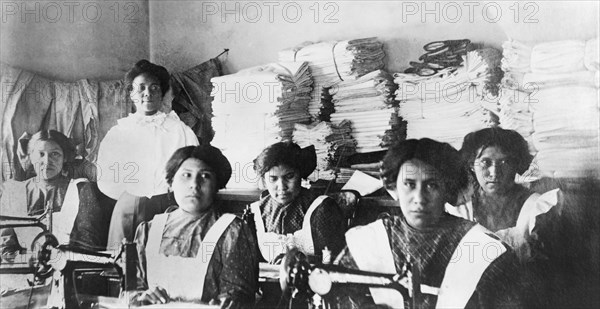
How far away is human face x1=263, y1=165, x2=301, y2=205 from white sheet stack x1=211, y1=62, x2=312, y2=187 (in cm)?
10

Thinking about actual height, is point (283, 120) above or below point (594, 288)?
above

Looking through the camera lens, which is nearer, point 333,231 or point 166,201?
point 333,231

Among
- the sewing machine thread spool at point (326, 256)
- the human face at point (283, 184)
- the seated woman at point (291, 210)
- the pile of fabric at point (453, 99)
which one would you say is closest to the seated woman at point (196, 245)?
the seated woman at point (291, 210)

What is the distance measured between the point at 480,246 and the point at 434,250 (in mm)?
213

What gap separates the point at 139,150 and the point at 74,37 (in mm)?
701

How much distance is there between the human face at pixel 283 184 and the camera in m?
3.24

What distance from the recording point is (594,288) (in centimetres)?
296

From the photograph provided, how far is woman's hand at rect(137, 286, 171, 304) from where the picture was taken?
130 inches

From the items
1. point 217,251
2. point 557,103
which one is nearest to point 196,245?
point 217,251

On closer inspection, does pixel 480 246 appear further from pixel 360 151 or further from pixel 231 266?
pixel 231 266

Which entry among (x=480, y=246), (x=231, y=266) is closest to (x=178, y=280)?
(x=231, y=266)

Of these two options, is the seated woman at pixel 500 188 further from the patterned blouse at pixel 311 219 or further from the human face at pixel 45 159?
the human face at pixel 45 159

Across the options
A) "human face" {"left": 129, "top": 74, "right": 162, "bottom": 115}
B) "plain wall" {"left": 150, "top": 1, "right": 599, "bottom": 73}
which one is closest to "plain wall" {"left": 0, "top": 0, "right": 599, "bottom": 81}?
"plain wall" {"left": 150, "top": 1, "right": 599, "bottom": 73}

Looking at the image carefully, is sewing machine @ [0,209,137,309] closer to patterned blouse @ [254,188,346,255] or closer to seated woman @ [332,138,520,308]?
patterned blouse @ [254,188,346,255]
